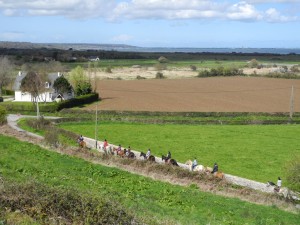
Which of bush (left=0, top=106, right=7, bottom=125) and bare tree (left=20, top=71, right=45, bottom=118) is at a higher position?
bare tree (left=20, top=71, right=45, bottom=118)

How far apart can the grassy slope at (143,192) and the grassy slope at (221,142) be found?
11.4 m

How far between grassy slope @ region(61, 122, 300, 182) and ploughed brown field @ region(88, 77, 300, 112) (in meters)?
13.2

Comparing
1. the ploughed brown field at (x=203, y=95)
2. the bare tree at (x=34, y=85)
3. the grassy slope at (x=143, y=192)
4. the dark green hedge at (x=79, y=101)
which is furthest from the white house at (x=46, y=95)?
the grassy slope at (x=143, y=192)

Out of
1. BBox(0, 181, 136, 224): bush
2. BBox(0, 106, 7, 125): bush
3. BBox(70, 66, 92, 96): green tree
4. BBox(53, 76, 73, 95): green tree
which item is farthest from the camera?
BBox(70, 66, 92, 96): green tree

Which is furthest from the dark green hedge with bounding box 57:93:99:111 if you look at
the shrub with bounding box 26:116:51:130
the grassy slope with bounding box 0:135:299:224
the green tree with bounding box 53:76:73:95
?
the grassy slope with bounding box 0:135:299:224

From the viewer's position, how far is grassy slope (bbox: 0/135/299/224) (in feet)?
49.9

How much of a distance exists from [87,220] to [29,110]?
54367mm

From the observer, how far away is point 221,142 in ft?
142

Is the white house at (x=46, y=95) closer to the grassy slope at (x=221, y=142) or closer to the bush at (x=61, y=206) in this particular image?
the grassy slope at (x=221, y=142)

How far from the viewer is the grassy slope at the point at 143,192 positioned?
15.2m

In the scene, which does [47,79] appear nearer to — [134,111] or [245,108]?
[134,111]

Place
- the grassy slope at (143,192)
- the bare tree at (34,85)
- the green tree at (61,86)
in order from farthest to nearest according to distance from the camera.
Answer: the green tree at (61,86), the bare tree at (34,85), the grassy slope at (143,192)

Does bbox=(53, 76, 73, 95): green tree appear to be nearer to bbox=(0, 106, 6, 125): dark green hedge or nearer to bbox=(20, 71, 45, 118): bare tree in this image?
bbox=(20, 71, 45, 118): bare tree

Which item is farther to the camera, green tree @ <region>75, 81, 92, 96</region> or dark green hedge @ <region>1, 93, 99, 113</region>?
green tree @ <region>75, 81, 92, 96</region>
